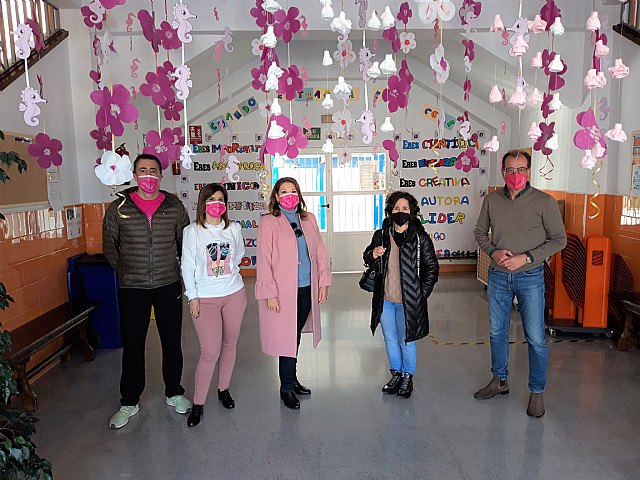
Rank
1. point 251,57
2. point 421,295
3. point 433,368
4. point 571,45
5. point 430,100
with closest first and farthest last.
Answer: point 421,295 → point 433,368 → point 571,45 → point 251,57 → point 430,100

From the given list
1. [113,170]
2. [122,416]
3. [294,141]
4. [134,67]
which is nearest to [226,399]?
[122,416]

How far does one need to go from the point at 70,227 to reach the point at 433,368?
3410mm

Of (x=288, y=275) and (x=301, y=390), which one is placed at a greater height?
(x=288, y=275)

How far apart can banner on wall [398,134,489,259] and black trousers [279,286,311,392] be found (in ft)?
16.6

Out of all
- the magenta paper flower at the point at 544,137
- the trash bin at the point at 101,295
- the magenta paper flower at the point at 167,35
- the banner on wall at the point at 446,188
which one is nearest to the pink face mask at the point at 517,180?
the magenta paper flower at the point at 544,137

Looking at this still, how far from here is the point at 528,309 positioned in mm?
3266

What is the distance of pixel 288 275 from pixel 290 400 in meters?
0.86

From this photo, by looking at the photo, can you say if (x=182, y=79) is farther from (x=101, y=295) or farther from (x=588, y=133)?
(x=588, y=133)

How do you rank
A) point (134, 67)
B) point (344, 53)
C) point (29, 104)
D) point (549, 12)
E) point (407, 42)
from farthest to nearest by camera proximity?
point (134, 67), point (344, 53), point (407, 42), point (549, 12), point (29, 104)

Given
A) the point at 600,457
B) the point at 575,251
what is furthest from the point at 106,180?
the point at 575,251

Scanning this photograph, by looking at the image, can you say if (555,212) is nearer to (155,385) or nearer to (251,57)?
(155,385)

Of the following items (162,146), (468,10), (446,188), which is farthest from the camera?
(446,188)

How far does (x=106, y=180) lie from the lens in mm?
3088

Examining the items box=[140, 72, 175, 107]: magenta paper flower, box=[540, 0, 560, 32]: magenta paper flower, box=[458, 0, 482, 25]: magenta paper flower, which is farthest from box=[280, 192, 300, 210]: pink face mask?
box=[540, 0, 560, 32]: magenta paper flower
